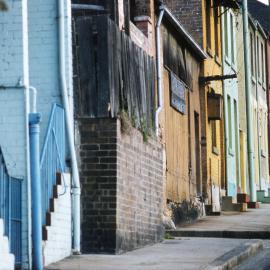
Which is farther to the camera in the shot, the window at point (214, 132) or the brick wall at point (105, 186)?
the window at point (214, 132)

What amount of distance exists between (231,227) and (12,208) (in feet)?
30.2

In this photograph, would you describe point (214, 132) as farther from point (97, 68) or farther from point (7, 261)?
point (7, 261)

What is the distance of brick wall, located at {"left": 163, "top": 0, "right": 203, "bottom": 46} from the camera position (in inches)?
926

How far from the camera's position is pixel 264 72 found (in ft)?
120

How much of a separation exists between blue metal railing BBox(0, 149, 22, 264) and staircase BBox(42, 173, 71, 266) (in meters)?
0.52

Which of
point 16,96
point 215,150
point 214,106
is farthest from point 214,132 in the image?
point 16,96

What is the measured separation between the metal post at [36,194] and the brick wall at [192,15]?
42.6ft

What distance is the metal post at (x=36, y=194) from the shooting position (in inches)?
425

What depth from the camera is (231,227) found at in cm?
1919

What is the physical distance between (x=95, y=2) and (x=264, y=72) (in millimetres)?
22625

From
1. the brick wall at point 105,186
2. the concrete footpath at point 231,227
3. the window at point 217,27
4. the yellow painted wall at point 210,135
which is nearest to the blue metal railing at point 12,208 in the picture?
the brick wall at point 105,186

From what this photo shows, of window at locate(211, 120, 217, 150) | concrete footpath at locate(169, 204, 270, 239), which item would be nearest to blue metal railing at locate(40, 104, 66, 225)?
concrete footpath at locate(169, 204, 270, 239)

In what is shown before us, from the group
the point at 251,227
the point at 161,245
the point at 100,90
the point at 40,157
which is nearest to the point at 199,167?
the point at 251,227

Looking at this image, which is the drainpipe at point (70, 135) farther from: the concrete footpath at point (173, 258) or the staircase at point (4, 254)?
the staircase at point (4, 254)
